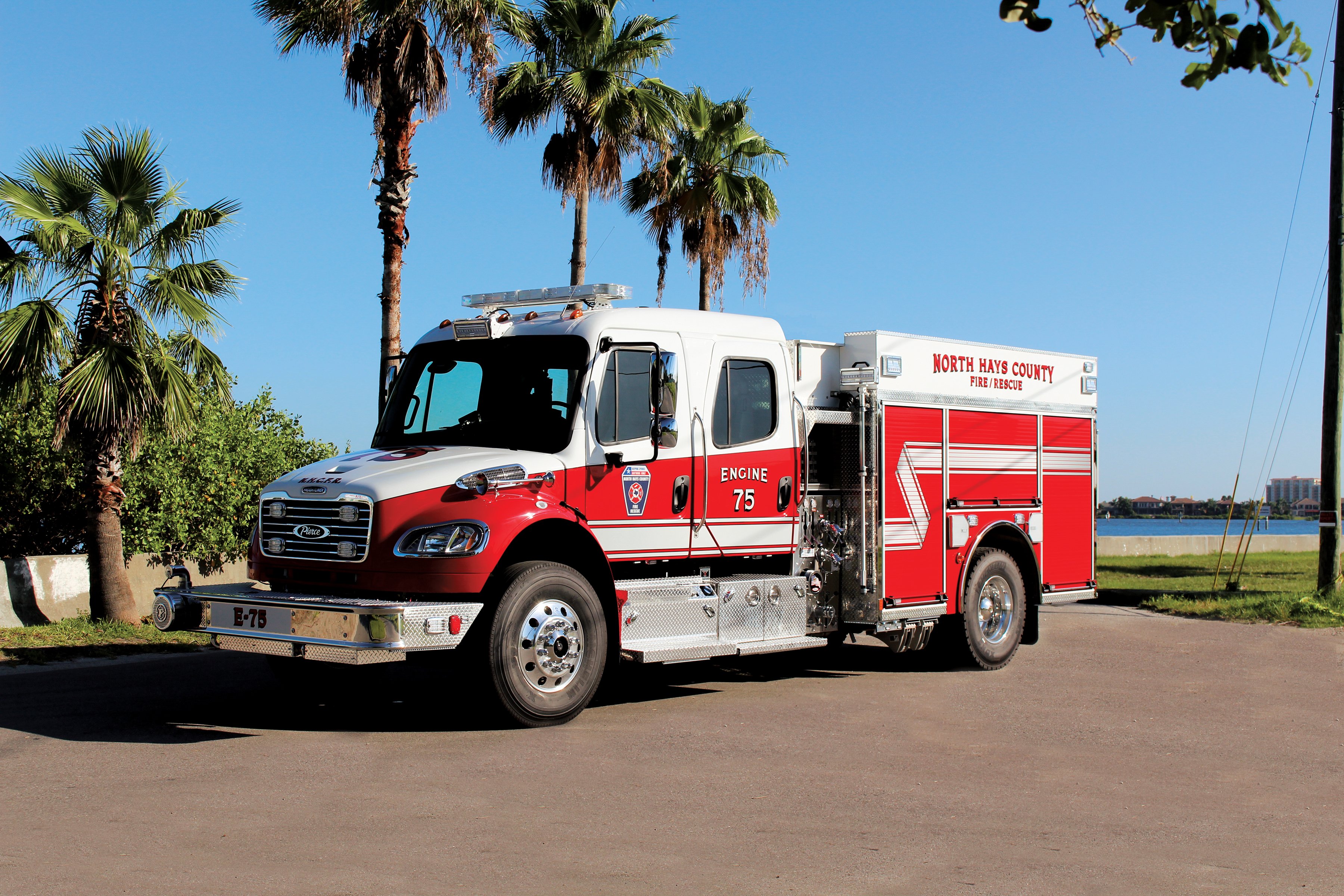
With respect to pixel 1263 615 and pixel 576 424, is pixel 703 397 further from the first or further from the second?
pixel 1263 615

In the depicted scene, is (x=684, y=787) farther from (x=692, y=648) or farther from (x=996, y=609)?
(x=996, y=609)

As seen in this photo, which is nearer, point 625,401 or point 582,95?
point 625,401

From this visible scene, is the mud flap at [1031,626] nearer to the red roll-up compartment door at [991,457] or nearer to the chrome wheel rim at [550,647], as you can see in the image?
the red roll-up compartment door at [991,457]

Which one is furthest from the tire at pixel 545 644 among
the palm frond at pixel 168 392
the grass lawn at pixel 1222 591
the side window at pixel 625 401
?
the grass lawn at pixel 1222 591

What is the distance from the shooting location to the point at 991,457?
12.2m

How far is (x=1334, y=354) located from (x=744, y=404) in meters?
11.8

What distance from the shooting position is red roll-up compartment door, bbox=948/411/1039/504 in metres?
11.8

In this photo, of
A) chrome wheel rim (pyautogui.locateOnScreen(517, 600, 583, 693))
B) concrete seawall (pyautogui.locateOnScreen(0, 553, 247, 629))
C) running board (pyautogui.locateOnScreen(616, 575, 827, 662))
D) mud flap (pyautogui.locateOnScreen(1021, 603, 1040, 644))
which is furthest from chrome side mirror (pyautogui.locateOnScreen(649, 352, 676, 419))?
concrete seawall (pyautogui.locateOnScreen(0, 553, 247, 629))

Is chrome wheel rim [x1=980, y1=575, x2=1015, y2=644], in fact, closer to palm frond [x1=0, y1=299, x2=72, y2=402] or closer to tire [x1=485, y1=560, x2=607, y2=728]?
tire [x1=485, y1=560, x2=607, y2=728]

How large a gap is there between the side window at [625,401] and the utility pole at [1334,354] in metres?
12.6

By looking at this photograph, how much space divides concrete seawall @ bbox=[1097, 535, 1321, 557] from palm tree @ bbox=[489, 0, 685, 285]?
16055 millimetres

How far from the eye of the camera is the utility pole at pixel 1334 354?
58.0 feet

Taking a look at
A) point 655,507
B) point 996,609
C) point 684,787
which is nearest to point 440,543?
point 655,507

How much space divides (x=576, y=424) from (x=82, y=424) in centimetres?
756
